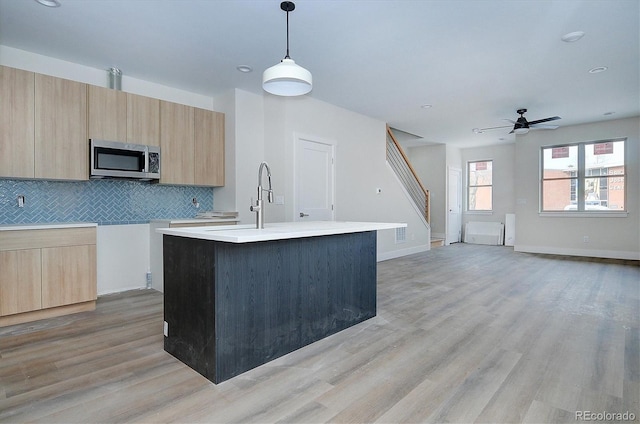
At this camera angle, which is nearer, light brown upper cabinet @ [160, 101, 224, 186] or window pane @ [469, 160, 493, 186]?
light brown upper cabinet @ [160, 101, 224, 186]

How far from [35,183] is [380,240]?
5.36 m

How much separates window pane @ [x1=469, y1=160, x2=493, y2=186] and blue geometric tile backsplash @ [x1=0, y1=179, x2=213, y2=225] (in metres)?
8.11

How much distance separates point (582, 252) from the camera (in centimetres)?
749

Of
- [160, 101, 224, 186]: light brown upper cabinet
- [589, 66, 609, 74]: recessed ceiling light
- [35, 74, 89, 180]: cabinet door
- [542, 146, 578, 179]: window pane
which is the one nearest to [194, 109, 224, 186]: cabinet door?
[160, 101, 224, 186]: light brown upper cabinet

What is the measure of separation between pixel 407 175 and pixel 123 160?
6193 millimetres

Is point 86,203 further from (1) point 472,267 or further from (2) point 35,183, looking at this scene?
(1) point 472,267

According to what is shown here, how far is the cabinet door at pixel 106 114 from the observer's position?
3.90 meters

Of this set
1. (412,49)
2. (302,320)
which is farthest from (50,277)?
(412,49)

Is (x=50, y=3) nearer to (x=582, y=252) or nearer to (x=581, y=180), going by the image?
(x=581, y=180)

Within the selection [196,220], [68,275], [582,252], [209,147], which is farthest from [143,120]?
[582,252]

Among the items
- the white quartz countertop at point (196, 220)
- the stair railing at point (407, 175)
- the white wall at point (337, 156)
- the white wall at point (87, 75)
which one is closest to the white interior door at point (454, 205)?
the stair railing at point (407, 175)

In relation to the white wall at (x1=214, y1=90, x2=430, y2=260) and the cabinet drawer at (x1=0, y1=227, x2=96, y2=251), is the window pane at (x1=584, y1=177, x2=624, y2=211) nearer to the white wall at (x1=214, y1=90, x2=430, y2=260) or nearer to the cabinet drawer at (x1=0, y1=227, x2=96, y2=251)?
the white wall at (x1=214, y1=90, x2=430, y2=260)

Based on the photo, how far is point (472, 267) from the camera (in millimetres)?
6203

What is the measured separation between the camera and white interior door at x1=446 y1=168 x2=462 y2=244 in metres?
9.84
